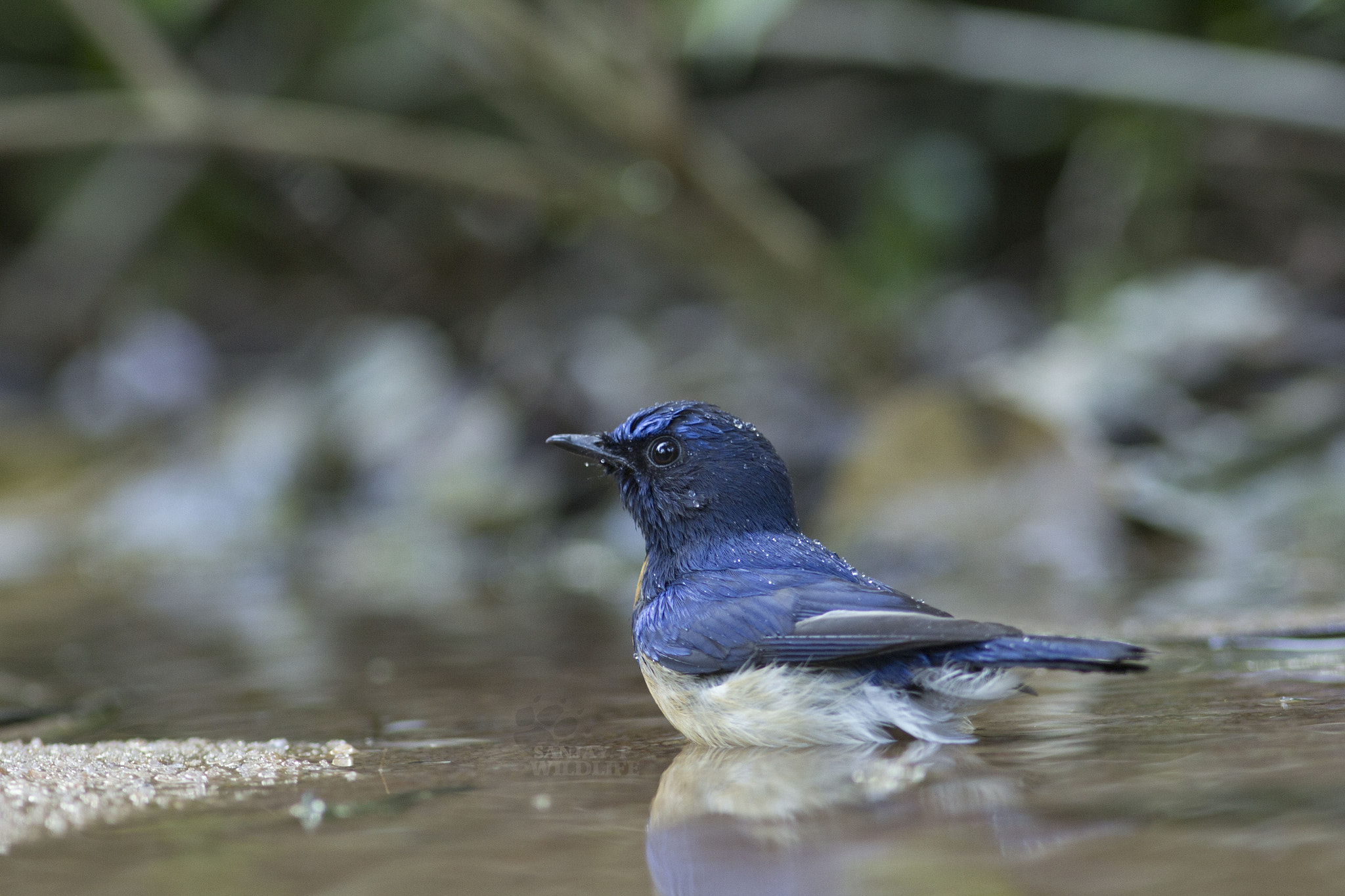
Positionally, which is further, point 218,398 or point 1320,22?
point 218,398

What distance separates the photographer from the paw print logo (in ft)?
8.29

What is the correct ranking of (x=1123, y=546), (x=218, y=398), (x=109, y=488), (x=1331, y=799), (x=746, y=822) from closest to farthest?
(x=1331, y=799), (x=746, y=822), (x=1123, y=546), (x=109, y=488), (x=218, y=398)

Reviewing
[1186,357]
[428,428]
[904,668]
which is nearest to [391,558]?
[428,428]

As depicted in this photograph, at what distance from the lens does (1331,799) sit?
1657mm

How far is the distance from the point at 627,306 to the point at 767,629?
8295 millimetres

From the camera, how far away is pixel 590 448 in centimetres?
324

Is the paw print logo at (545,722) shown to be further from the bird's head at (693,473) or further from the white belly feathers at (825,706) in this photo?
the bird's head at (693,473)

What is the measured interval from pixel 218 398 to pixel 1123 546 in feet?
21.2

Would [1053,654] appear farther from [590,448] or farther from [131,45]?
[131,45]

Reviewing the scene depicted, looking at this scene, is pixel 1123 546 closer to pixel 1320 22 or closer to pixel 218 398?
pixel 1320 22

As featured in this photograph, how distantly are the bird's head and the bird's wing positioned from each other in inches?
7.4

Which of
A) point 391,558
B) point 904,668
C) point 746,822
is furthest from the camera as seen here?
point 391,558

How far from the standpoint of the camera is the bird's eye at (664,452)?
10.5ft

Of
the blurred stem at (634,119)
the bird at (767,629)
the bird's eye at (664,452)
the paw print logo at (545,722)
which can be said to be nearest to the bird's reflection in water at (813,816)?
the bird at (767,629)
